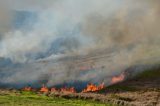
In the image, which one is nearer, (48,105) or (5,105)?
(5,105)

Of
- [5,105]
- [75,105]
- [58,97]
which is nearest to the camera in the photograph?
[5,105]

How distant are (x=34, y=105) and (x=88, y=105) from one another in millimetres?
16255

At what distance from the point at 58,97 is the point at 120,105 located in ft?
60.9

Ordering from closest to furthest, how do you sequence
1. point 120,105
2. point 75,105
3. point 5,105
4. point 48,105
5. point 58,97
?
point 5,105
point 48,105
point 75,105
point 120,105
point 58,97

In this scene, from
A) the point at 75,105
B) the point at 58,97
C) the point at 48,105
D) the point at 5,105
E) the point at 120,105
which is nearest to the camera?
the point at 5,105

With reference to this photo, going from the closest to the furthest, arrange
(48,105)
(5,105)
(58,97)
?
1. (5,105)
2. (48,105)
3. (58,97)

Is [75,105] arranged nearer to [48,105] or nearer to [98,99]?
[48,105]

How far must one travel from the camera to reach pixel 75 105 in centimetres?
8300

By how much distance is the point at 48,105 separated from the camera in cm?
7662

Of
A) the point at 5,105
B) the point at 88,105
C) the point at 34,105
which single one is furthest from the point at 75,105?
the point at 5,105

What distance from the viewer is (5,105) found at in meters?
69.8

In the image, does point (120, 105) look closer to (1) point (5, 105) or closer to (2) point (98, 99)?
(2) point (98, 99)

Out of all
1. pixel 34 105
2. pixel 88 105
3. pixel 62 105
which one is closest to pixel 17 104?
pixel 34 105

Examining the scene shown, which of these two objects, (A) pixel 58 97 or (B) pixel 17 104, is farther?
(A) pixel 58 97
